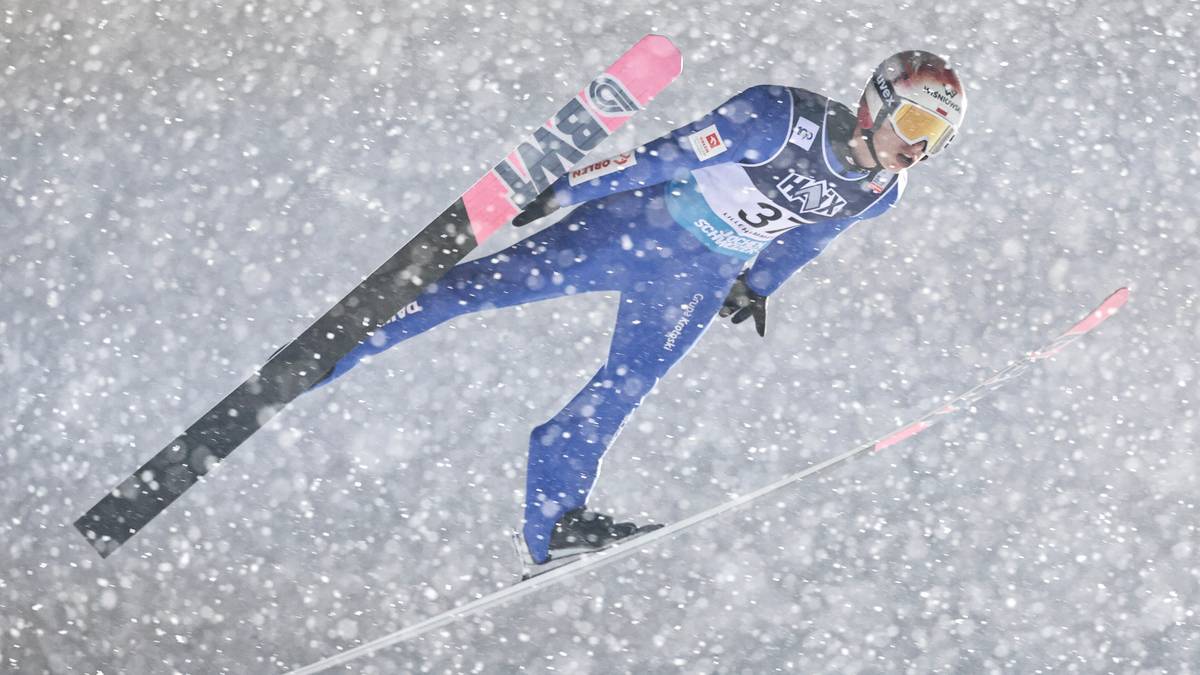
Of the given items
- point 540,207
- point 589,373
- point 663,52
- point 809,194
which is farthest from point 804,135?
point 589,373

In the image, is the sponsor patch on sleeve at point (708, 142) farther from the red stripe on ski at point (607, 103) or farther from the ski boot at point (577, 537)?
the ski boot at point (577, 537)

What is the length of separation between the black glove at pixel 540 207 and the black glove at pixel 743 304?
0.98 ft

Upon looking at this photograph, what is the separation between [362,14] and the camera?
2.22 m

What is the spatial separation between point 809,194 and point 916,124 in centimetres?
17

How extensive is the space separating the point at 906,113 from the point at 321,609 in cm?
118

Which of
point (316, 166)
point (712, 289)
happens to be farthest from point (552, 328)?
point (316, 166)

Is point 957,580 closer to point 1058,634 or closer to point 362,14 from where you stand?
point 1058,634

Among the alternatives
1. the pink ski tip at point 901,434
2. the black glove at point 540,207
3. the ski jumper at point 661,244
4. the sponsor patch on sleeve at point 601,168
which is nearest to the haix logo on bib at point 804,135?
the ski jumper at point 661,244

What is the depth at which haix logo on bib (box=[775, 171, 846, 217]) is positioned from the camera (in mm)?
1805

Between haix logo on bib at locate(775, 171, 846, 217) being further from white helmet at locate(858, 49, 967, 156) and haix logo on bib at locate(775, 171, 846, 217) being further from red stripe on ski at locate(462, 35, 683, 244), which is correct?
red stripe on ski at locate(462, 35, 683, 244)

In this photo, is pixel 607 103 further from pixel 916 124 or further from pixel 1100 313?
pixel 1100 313

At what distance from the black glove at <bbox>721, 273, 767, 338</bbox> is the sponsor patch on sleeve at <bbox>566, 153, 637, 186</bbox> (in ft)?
0.86

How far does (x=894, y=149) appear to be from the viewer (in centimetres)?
176

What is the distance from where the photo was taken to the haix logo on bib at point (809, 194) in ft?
5.92
